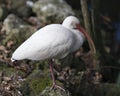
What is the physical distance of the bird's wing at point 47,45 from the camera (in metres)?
6.65

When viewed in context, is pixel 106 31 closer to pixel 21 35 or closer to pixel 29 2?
pixel 29 2

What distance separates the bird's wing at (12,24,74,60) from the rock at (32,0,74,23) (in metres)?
3.62

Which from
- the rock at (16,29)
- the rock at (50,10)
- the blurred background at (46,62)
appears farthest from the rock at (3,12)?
the rock at (50,10)

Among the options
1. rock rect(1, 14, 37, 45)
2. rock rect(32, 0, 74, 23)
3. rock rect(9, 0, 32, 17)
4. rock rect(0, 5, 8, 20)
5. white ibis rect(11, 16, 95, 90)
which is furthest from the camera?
rock rect(9, 0, 32, 17)

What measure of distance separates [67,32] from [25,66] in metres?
1.64

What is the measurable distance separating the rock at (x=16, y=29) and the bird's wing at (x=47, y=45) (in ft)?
6.83

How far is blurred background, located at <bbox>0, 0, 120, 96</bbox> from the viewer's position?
24.0 ft

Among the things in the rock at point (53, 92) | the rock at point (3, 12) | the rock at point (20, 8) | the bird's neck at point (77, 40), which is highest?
the bird's neck at point (77, 40)

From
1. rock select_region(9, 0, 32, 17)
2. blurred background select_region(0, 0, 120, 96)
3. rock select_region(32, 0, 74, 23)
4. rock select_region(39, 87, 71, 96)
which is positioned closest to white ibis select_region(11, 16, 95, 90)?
rock select_region(39, 87, 71, 96)

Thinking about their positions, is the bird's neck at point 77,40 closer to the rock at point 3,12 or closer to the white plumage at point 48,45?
the white plumage at point 48,45

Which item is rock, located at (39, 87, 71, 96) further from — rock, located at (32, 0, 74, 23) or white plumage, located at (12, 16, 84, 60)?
rock, located at (32, 0, 74, 23)

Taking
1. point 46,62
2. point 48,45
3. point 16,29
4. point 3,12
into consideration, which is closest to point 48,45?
point 48,45

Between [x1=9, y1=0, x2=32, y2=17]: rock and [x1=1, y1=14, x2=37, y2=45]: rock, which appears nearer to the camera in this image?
[x1=1, y1=14, x2=37, y2=45]: rock

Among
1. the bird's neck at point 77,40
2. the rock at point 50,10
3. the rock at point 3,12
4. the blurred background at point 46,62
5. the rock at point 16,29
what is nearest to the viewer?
the bird's neck at point 77,40
